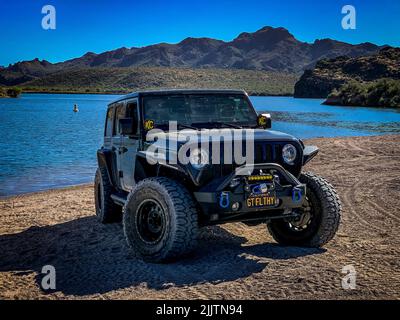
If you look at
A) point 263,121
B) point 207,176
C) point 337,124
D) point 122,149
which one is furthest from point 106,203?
point 337,124

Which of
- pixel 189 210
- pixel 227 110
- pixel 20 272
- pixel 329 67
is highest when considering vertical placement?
pixel 329 67

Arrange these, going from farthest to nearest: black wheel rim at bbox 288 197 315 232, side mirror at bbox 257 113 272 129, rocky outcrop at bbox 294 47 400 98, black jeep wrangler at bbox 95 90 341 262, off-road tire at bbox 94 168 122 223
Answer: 1. rocky outcrop at bbox 294 47 400 98
2. off-road tire at bbox 94 168 122 223
3. side mirror at bbox 257 113 272 129
4. black wheel rim at bbox 288 197 315 232
5. black jeep wrangler at bbox 95 90 341 262

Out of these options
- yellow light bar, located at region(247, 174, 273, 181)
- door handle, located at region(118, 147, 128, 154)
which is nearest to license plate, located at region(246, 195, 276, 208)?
yellow light bar, located at region(247, 174, 273, 181)

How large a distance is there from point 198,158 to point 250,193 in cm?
68

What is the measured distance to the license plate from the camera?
17.7 ft

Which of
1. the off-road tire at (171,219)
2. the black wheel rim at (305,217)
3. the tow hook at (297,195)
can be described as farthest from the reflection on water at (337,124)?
the off-road tire at (171,219)

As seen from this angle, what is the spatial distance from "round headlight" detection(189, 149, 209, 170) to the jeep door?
1.43 meters

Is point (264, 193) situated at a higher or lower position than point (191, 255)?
higher

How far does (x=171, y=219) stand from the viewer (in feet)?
17.7

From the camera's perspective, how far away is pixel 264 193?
215 inches

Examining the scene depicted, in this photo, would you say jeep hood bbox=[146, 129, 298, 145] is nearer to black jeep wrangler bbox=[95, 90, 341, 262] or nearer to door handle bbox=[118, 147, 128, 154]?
black jeep wrangler bbox=[95, 90, 341, 262]

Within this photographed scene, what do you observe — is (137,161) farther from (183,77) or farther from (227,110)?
(183,77)
